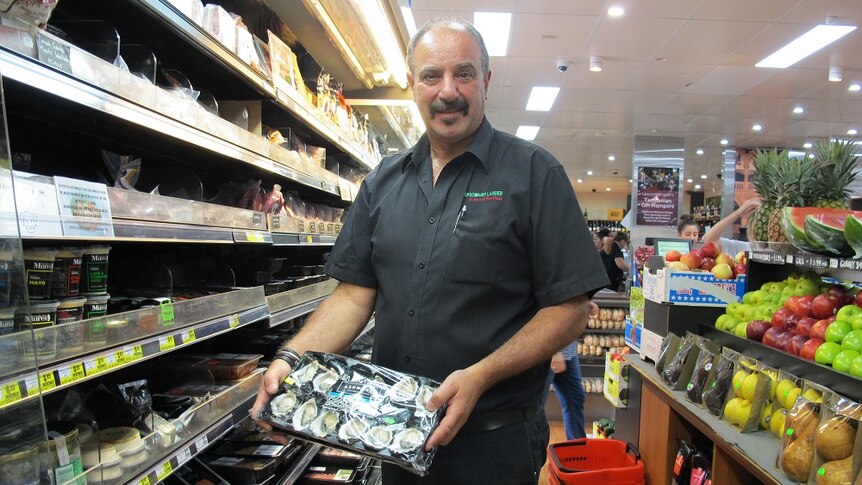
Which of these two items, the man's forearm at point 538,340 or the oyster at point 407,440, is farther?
the man's forearm at point 538,340

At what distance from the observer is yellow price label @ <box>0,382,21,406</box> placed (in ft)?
2.86

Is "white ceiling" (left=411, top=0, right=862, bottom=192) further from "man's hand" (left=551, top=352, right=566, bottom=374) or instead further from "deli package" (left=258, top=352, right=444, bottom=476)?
"deli package" (left=258, top=352, right=444, bottom=476)

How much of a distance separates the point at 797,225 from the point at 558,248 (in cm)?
142

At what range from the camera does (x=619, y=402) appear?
3227 millimetres

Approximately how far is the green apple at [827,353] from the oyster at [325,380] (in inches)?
62.6

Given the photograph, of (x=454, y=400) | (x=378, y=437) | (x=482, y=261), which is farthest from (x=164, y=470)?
(x=482, y=261)

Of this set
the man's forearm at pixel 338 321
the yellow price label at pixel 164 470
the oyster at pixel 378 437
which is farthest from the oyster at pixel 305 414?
the yellow price label at pixel 164 470

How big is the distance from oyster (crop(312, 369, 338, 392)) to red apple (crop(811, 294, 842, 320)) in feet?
6.07

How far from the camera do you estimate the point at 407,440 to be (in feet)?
3.38

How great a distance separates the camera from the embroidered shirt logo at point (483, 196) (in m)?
1.36

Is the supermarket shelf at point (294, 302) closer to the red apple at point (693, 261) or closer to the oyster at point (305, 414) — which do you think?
the oyster at point (305, 414)

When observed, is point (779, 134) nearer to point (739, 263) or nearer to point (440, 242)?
point (739, 263)

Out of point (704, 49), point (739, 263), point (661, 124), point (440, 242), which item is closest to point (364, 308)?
point (440, 242)

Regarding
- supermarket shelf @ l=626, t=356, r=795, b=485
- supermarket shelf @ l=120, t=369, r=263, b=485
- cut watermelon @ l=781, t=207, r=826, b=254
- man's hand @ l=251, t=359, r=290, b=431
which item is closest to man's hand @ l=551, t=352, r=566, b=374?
supermarket shelf @ l=626, t=356, r=795, b=485
